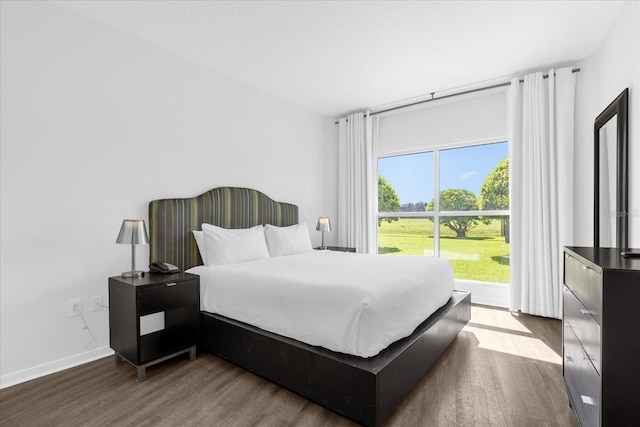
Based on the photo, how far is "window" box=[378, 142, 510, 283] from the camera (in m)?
4.01

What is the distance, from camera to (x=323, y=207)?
502 centimetres

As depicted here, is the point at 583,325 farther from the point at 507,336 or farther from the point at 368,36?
the point at 368,36

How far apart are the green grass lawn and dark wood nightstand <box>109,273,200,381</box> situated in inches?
121

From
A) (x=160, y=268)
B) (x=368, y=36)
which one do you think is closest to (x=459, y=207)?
(x=368, y=36)

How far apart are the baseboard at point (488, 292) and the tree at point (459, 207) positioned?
2.12 feet

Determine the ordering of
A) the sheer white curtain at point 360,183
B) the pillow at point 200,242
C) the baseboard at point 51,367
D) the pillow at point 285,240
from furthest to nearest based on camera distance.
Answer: the sheer white curtain at point 360,183 < the pillow at point 285,240 < the pillow at point 200,242 < the baseboard at point 51,367

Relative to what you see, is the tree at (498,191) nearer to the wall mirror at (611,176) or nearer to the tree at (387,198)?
the wall mirror at (611,176)

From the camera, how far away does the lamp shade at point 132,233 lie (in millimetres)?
2301

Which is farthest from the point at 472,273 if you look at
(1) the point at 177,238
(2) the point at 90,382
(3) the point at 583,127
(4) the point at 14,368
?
(4) the point at 14,368

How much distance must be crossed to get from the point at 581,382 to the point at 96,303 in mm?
3162

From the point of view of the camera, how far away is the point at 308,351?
182 cm

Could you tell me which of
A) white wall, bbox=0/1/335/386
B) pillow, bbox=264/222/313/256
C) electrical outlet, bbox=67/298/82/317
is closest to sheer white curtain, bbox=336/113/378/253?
pillow, bbox=264/222/313/256

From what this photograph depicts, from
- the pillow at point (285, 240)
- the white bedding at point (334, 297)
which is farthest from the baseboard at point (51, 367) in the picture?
the pillow at point (285, 240)

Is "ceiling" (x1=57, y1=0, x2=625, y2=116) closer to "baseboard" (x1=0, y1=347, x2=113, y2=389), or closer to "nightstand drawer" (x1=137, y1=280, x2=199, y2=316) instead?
"nightstand drawer" (x1=137, y1=280, x2=199, y2=316)
